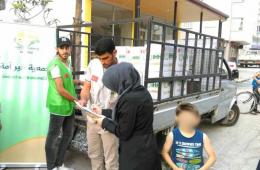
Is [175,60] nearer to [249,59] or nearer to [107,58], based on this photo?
[107,58]

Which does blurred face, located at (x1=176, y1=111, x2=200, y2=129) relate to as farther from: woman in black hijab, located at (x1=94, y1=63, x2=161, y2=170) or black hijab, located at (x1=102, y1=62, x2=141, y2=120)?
black hijab, located at (x1=102, y1=62, x2=141, y2=120)

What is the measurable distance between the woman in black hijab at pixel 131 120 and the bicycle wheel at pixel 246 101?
25.6ft

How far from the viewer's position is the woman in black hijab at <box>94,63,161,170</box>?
220 cm

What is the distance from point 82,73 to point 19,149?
1426 millimetres

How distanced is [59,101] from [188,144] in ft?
5.70

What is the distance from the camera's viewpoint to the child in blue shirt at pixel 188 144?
254cm

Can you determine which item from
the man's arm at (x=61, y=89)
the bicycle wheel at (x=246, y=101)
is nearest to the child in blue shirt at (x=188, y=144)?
the man's arm at (x=61, y=89)

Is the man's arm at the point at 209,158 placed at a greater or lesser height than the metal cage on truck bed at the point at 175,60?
lesser

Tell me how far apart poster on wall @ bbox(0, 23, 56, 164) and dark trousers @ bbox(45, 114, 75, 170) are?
1.10 feet

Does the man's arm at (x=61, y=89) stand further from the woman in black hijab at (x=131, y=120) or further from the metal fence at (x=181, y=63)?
the woman in black hijab at (x=131, y=120)

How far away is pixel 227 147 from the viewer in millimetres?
5719

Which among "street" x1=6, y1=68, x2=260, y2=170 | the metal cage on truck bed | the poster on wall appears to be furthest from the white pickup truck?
the poster on wall

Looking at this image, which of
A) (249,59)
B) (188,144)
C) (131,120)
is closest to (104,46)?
(131,120)

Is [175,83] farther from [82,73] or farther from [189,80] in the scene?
[82,73]
